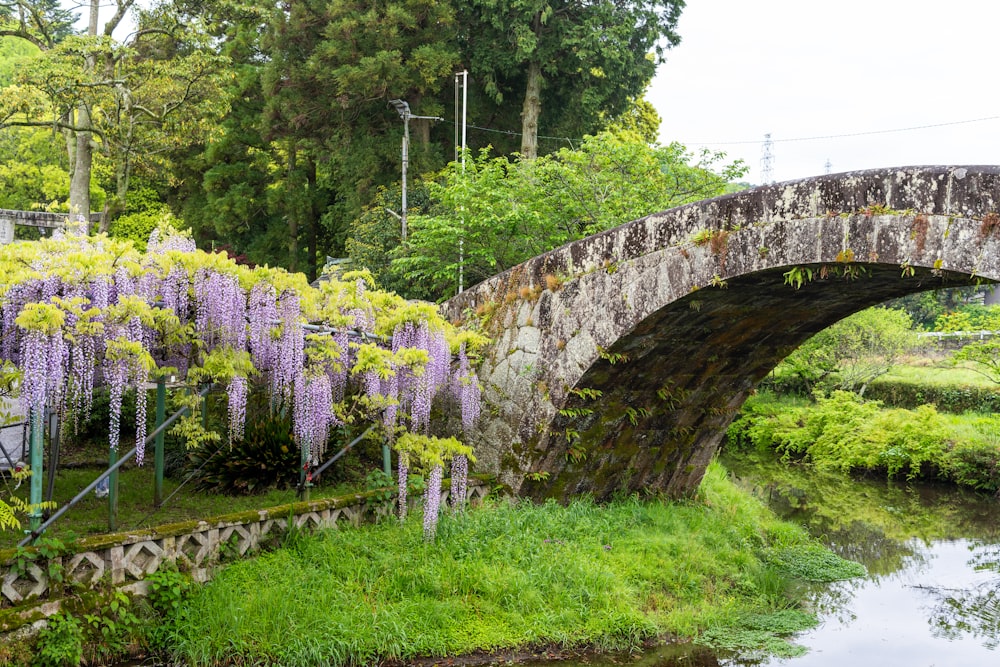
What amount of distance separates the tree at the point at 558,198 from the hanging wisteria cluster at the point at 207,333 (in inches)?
228

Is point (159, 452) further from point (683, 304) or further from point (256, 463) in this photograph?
point (683, 304)

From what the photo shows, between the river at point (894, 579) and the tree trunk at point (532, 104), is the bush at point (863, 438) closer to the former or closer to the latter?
the river at point (894, 579)

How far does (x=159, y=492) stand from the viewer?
7164mm

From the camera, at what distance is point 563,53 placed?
2005cm

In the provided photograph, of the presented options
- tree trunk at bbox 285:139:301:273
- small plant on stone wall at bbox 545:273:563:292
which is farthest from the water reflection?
tree trunk at bbox 285:139:301:273

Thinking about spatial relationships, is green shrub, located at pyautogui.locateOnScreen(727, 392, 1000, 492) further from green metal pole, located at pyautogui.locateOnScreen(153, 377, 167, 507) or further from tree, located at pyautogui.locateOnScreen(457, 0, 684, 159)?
green metal pole, located at pyautogui.locateOnScreen(153, 377, 167, 507)

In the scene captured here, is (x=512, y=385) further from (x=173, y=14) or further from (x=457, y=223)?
(x=173, y=14)

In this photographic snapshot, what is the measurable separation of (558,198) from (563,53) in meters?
7.44

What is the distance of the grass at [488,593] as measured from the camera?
19.4ft

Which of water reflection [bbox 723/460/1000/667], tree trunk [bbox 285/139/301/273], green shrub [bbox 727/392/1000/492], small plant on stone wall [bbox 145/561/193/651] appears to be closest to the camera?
small plant on stone wall [bbox 145/561/193/651]

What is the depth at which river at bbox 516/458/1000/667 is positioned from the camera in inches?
274

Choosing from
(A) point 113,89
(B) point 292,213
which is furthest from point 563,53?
(A) point 113,89

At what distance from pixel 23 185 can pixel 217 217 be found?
660cm

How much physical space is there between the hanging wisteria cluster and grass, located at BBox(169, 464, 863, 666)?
709mm
